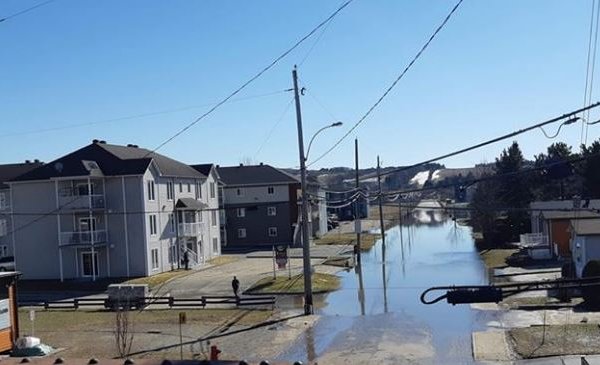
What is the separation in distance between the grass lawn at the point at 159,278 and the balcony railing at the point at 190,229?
12.9ft

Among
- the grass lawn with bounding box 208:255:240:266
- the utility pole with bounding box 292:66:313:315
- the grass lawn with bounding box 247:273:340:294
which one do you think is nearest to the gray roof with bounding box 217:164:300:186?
the grass lawn with bounding box 208:255:240:266

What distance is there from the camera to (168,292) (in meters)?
42.9

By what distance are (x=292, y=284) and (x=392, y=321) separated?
14223mm

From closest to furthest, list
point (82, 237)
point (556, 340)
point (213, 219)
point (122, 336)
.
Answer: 1. point (556, 340)
2. point (122, 336)
3. point (82, 237)
4. point (213, 219)

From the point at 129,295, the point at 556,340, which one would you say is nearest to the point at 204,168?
the point at 129,295

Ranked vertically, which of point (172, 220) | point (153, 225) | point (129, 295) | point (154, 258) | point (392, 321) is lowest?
point (392, 321)

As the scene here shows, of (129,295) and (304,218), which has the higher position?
(304,218)

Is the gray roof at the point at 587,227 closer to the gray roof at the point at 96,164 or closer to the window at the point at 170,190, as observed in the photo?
the gray roof at the point at 96,164

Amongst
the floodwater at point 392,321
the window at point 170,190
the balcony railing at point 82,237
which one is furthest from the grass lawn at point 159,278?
the floodwater at point 392,321

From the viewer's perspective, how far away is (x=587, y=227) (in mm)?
38344

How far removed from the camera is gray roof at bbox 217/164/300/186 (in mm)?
76875

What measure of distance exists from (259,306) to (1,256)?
37.0 meters

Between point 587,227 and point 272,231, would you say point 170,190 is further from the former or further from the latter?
point 587,227

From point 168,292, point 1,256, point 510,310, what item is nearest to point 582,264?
point 510,310
